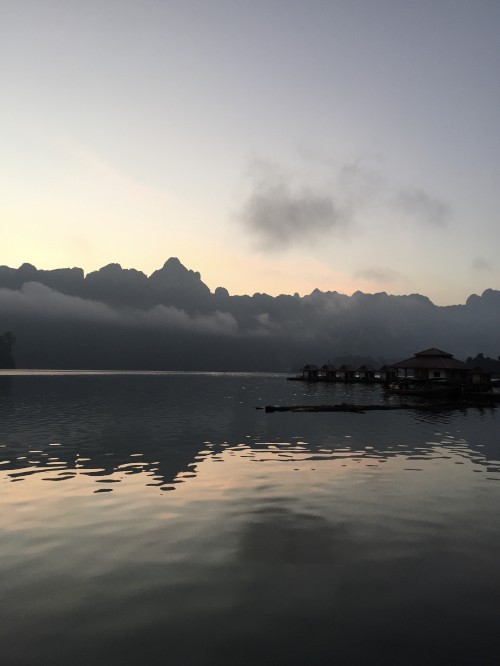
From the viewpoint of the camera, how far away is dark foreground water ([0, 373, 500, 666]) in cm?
816

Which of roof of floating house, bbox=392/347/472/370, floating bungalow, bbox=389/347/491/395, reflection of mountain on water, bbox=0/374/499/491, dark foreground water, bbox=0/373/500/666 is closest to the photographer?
dark foreground water, bbox=0/373/500/666

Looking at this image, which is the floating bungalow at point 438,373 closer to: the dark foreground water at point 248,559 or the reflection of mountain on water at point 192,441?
the reflection of mountain on water at point 192,441

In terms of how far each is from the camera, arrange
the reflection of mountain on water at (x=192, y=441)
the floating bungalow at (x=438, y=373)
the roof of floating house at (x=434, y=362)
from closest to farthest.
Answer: the reflection of mountain on water at (x=192, y=441)
the floating bungalow at (x=438, y=373)
the roof of floating house at (x=434, y=362)

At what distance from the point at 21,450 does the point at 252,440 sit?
15.6m

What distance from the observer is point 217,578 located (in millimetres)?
10773

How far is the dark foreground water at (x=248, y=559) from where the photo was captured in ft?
26.8

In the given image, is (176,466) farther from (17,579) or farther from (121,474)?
(17,579)

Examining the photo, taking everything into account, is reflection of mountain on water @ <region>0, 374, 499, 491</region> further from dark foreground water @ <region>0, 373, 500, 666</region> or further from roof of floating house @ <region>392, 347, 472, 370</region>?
roof of floating house @ <region>392, 347, 472, 370</region>

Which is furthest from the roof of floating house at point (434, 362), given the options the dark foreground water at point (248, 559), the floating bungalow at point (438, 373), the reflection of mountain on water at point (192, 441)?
the dark foreground water at point (248, 559)

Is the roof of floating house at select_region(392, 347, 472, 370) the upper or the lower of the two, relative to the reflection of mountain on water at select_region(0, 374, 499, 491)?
upper

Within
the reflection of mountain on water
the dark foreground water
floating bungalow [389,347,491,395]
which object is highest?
floating bungalow [389,347,491,395]

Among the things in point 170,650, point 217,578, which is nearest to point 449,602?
point 217,578

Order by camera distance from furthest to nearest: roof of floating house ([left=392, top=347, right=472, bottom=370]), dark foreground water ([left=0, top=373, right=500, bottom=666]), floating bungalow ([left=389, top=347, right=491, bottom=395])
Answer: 1. roof of floating house ([left=392, top=347, right=472, bottom=370])
2. floating bungalow ([left=389, top=347, right=491, bottom=395])
3. dark foreground water ([left=0, top=373, right=500, bottom=666])

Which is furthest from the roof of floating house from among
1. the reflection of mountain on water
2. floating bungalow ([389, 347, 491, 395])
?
the reflection of mountain on water
